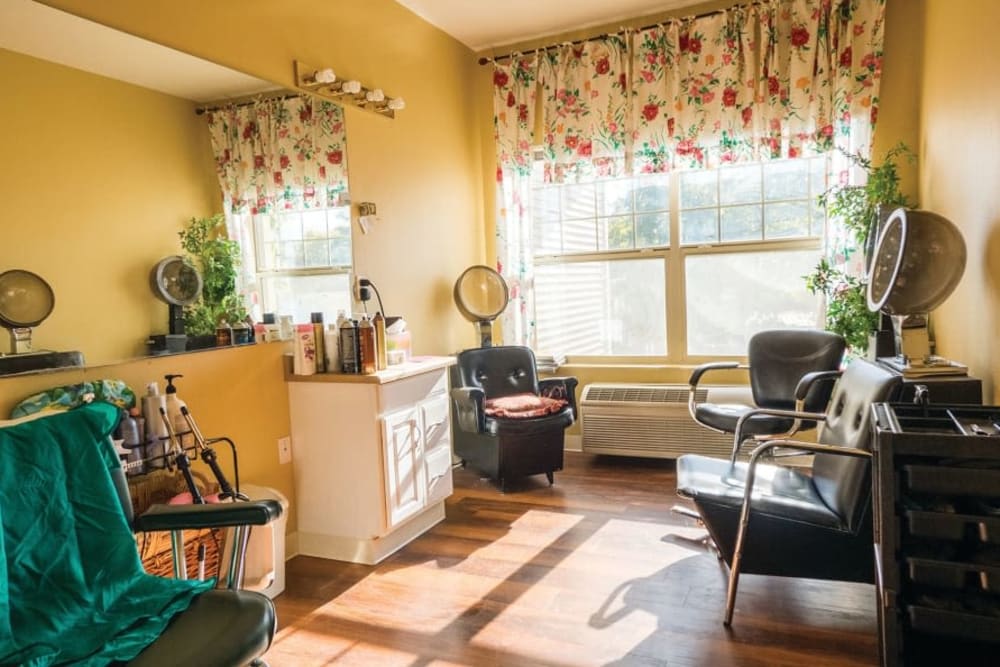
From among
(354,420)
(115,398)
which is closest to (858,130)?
(354,420)

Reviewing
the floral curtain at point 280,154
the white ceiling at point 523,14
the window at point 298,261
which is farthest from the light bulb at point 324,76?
the white ceiling at point 523,14

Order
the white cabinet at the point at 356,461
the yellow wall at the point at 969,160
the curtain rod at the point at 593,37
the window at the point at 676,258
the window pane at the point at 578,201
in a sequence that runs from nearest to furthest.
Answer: the yellow wall at the point at 969,160 → the white cabinet at the point at 356,461 → the curtain rod at the point at 593,37 → the window at the point at 676,258 → the window pane at the point at 578,201

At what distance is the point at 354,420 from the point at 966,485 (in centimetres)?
215

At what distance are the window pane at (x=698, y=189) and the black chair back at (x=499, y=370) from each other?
4.62 ft

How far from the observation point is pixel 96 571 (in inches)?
A: 60.2

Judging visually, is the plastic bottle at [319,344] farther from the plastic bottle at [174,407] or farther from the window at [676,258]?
the window at [676,258]

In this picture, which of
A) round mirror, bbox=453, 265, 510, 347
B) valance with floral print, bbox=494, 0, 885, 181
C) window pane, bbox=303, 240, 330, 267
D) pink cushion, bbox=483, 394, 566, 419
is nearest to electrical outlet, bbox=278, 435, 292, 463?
window pane, bbox=303, 240, 330, 267

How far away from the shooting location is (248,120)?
8.59 ft

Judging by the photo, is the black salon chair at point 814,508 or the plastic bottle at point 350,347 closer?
the black salon chair at point 814,508

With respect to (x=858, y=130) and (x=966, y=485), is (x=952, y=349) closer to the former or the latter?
(x=858, y=130)

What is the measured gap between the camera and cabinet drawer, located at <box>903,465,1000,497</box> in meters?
1.38

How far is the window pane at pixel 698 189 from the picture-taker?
13.2ft

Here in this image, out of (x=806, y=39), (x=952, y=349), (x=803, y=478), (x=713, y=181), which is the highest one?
(x=806, y=39)

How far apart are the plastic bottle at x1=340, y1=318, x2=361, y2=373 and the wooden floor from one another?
0.87 m
